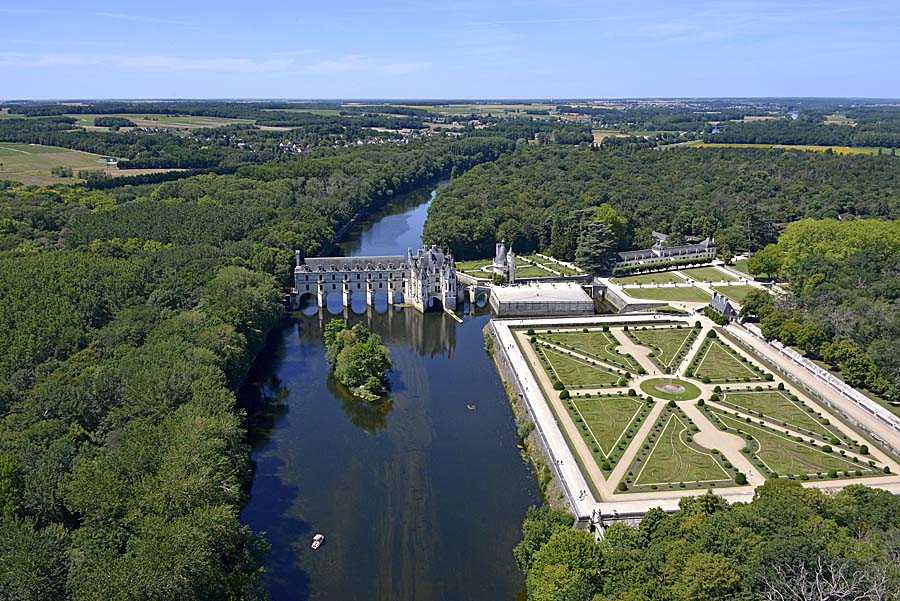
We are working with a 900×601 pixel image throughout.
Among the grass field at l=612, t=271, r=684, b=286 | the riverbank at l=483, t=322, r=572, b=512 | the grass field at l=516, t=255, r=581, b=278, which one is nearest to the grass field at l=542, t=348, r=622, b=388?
the riverbank at l=483, t=322, r=572, b=512

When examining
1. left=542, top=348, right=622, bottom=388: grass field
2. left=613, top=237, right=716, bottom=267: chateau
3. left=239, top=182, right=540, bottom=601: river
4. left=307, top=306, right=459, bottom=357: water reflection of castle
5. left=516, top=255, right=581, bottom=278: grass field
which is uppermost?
left=613, top=237, right=716, bottom=267: chateau

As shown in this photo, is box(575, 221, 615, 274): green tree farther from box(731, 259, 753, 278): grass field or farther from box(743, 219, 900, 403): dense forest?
box(731, 259, 753, 278): grass field

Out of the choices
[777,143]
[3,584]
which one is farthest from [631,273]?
[777,143]

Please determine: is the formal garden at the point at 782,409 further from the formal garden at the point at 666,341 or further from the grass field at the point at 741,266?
the grass field at the point at 741,266

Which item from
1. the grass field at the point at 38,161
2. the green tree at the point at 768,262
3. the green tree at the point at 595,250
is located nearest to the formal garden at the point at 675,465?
the green tree at the point at 595,250

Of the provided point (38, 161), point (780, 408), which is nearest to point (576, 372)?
point (780, 408)

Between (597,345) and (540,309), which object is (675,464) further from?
(540,309)
